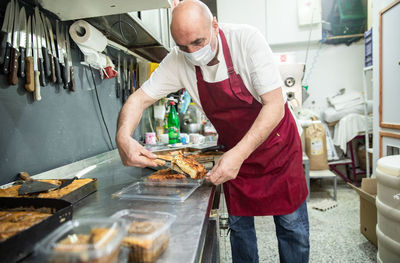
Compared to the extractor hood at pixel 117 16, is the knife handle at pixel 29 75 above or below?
below

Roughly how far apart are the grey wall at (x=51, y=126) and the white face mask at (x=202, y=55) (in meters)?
0.82

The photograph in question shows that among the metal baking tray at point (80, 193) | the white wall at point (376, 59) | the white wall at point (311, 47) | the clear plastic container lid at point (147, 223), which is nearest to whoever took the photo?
the clear plastic container lid at point (147, 223)

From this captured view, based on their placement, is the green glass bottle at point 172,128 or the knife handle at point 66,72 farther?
the green glass bottle at point 172,128

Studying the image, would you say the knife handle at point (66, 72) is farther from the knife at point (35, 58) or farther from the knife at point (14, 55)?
the knife at point (14, 55)

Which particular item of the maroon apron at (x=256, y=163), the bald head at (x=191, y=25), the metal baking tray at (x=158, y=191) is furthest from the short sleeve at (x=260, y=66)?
the metal baking tray at (x=158, y=191)

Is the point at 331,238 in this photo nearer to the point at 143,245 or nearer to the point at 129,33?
the point at 143,245

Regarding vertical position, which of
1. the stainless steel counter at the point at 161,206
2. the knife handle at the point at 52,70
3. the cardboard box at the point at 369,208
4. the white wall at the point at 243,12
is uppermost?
the white wall at the point at 243,12

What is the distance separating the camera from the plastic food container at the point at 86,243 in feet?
1.42

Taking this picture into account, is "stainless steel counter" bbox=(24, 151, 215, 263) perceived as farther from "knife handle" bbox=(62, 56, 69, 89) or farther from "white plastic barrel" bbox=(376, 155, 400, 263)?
"white plastic barrel" bbox=(376, 155, 400, 263)

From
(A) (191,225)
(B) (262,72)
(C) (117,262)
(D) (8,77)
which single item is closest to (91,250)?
(C) (117,262)

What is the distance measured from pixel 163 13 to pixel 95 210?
93.7 inches

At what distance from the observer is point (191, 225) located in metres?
0.73

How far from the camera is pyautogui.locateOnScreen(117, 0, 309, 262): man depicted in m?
1.16

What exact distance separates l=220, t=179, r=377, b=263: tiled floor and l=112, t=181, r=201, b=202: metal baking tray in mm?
831
